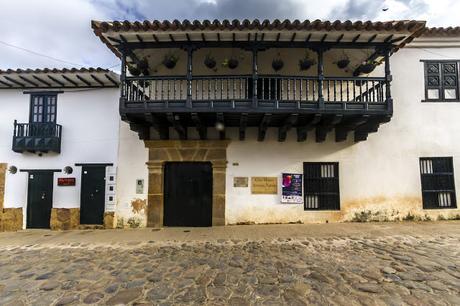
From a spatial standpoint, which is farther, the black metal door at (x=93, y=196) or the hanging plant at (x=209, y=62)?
the black metal door at (x=93, y=196)

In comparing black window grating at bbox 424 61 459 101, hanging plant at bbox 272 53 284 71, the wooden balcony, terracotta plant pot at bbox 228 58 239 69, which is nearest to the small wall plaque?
the wooden balcony

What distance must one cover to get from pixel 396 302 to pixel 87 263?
4.79 m

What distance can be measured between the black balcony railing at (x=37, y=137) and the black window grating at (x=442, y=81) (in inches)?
452

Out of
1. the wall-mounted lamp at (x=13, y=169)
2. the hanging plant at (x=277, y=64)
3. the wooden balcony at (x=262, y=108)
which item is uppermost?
the hanging plant at (x=277, y=64)

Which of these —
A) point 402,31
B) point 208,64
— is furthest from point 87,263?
point 402,31

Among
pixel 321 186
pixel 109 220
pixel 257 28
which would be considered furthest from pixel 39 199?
pixel 321 186

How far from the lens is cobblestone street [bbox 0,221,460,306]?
311 cm

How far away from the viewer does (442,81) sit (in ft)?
25.0

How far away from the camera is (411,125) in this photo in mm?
7477

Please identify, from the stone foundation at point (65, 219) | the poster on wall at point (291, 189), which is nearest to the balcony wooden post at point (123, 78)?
the stone foundation at point (65, 219)

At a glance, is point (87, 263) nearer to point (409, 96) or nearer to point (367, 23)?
point (367, 23)

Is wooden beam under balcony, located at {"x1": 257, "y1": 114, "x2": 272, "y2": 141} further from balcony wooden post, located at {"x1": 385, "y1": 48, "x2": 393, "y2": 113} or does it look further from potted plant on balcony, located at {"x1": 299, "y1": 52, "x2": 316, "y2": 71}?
balcony wooden post, located at {"x1": 385, "y1": 48, "x2": 393, "y2": 113}

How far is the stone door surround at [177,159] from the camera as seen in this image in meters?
7.20

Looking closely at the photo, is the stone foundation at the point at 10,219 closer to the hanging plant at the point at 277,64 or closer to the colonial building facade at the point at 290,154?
the colonial building facade at the point at 290,154
